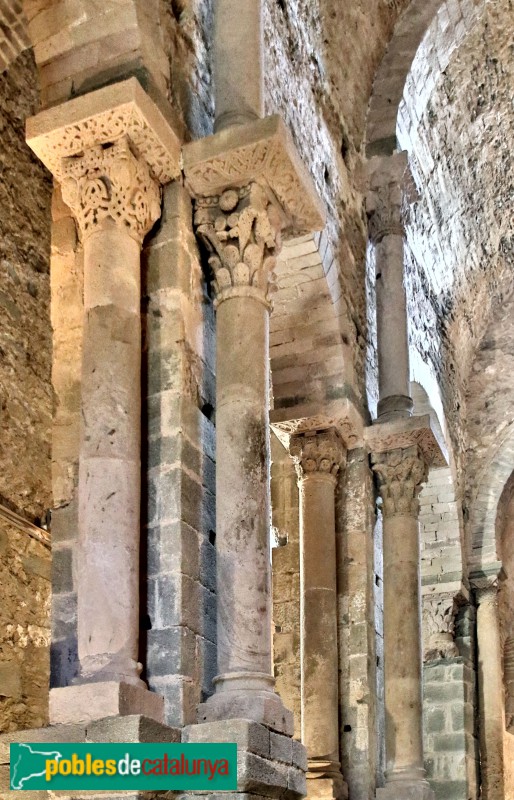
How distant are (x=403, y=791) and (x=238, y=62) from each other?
460cm

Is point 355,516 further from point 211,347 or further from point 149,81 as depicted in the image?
point 149,81

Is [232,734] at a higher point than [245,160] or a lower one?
lower

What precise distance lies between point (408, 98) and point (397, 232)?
Answer: 141 cm

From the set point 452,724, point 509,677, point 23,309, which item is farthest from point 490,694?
point 23,309

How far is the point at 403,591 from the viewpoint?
8.12 m

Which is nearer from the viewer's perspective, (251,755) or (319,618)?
(251,755)

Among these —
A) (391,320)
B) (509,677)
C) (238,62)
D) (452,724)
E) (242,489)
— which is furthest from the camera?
(509,677)

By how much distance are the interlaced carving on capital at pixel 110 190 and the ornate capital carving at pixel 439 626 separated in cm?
774

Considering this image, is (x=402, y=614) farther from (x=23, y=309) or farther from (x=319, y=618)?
(x=23, y=309)

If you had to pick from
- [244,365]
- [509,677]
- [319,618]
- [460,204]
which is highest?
[460,204]

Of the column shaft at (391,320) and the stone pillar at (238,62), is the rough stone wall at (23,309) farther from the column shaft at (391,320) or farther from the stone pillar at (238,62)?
the column shaft at (391,320)

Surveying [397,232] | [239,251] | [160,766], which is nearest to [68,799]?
[160,766]

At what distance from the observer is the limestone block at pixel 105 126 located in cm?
529

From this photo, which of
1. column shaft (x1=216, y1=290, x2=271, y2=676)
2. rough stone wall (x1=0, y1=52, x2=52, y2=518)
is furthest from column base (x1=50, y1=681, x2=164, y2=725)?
rough stone wall (x1=0, y1=52, x2=52, y2=518)
